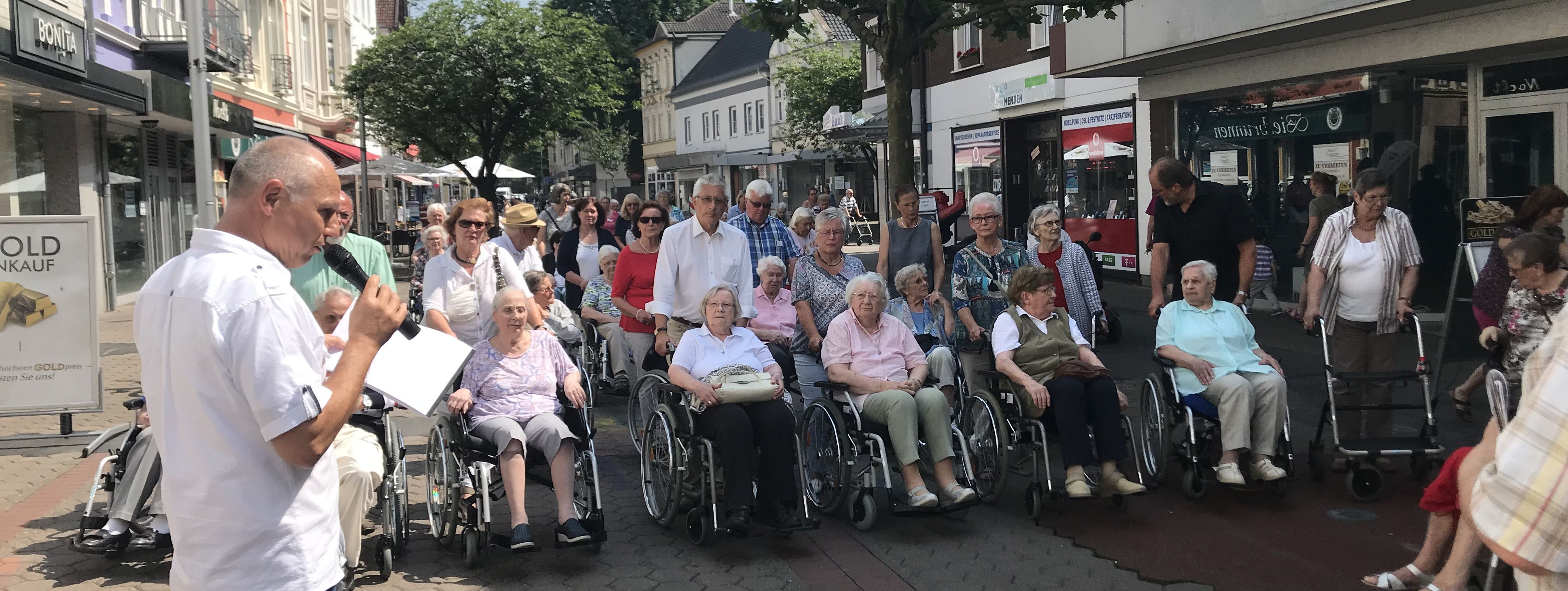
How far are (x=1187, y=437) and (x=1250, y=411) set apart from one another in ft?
1.12

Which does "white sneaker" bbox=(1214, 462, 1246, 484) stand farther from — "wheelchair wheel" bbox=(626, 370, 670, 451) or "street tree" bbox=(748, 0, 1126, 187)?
"street tree" bbox=(748, 0, 1126, 187)

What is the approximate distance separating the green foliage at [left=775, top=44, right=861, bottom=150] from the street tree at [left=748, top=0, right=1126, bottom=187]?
79.0 feet

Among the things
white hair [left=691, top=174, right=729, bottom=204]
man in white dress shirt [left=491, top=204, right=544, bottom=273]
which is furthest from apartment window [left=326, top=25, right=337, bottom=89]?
white hair [left=691, top=174, right=729, bottom=204]

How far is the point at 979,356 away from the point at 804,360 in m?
1.06

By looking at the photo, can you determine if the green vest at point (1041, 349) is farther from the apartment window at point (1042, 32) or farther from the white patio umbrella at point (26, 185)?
the apartment window at point (1042, 32)

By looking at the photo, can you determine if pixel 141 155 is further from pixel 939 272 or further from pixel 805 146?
pixel 805 146

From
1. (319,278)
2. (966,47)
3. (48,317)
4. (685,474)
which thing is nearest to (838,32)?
(966,47)

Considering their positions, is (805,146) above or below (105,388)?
above

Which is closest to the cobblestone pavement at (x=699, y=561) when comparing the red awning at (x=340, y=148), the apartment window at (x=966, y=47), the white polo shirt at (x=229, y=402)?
the white polo shirt at (x=229, y=402)

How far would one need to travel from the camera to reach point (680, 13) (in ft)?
237

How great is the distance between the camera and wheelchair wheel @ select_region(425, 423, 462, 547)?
5.80 meters

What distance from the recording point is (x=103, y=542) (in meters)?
5.68

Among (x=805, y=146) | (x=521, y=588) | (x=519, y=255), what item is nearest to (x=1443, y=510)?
(x=521, y=588)

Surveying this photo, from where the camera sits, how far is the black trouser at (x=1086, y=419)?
646cm
